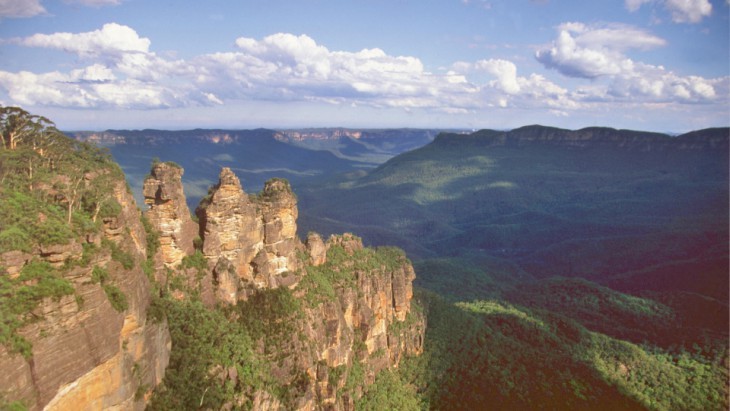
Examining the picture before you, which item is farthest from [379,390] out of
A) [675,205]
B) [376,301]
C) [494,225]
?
[675,205]

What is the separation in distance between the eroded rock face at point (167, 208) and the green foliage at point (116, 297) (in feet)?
35.0

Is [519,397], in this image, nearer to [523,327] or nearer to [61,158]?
[523,327]

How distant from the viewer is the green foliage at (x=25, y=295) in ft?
54.5

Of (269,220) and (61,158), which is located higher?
(61,158)

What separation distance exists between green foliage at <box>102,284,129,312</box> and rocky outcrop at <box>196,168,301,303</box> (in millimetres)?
13073

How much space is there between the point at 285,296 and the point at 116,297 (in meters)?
18.5

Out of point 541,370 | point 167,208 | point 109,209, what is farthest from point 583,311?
point 109,209

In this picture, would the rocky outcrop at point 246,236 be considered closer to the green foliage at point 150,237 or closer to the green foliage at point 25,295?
the green foliage at point 150,237

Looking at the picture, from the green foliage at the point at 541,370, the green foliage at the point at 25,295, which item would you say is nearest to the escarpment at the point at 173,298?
the green foliage at the point at 25,295

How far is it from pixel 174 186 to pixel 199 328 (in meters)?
11.1

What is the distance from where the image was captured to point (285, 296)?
39250 millimetres

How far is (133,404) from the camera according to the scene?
2319cm

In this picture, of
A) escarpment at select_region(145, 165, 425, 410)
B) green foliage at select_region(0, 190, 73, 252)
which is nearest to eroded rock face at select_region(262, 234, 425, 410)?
escarpment at select_region(145, 165, 425, 410)

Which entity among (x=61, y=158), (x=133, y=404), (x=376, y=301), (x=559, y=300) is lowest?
(x=559, y=300)
